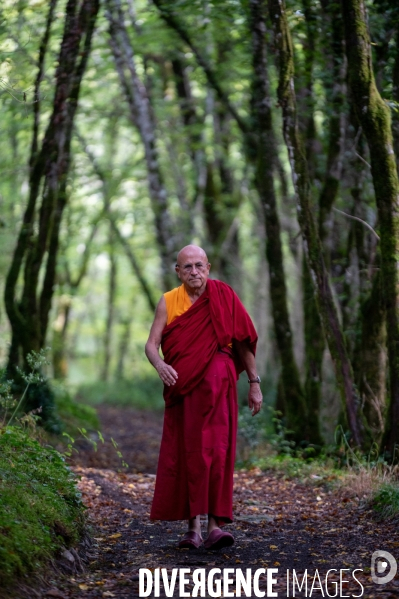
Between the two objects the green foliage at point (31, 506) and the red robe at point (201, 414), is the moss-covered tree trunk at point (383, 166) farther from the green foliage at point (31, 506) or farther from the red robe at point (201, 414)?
the green foliage at point (31, 506)

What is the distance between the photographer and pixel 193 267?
6129 millimetres

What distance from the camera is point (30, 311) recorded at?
Answer: 10586 mm

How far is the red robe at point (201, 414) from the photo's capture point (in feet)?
19.1

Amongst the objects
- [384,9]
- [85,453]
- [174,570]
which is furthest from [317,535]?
[384,9]

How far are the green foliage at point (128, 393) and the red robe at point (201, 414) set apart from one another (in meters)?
15.8

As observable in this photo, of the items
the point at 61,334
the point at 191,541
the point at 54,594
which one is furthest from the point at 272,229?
the point at 61,334

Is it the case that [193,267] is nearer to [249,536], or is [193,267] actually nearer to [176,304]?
[176,304]

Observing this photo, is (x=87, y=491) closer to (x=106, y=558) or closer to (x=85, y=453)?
(x=106, y=558)

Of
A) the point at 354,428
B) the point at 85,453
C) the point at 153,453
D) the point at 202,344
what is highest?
the point at 202,344

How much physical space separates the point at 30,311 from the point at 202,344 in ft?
16.8

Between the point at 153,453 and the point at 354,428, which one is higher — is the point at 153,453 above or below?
below

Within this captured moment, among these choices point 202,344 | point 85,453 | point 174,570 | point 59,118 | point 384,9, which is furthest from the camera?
point 85,453

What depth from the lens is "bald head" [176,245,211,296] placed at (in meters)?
6.14

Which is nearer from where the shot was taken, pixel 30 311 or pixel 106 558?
pixel 106 558
